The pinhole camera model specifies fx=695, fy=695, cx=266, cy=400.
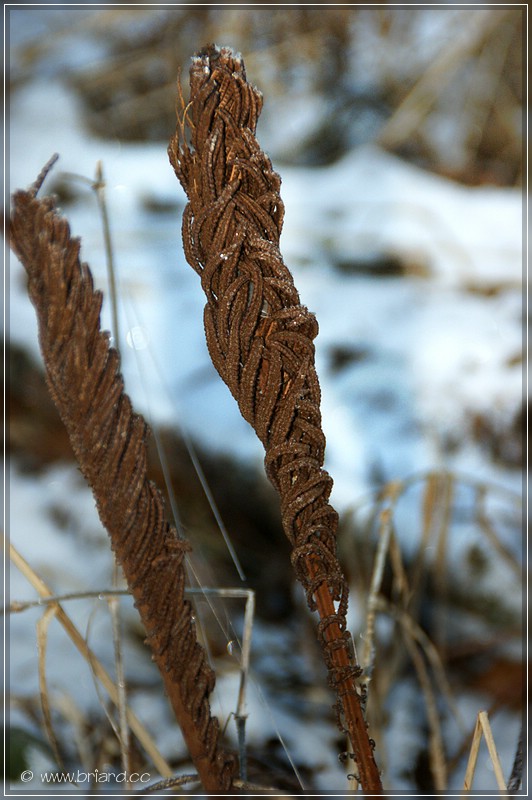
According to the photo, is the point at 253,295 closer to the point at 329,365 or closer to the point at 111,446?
the point at 111,446

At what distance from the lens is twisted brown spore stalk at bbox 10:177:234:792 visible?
1.02ft

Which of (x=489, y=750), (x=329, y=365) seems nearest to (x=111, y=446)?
(x=489, y=750)

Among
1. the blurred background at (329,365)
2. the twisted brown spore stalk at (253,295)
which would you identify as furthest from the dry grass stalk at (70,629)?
the twisted brown spore stalk at (253,295)

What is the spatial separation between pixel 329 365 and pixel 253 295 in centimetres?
70

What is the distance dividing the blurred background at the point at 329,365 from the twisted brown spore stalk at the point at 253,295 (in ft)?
0.51

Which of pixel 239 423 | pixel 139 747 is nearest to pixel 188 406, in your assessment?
pixel 239 423

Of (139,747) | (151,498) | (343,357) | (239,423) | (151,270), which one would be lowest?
(139,747)

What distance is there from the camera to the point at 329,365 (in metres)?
0.98

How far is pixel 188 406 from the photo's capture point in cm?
90

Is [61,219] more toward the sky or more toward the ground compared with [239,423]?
more toward the ground

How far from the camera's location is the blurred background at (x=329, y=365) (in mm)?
646

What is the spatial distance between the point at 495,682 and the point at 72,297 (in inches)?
24.0

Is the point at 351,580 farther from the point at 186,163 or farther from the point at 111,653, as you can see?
the point at 186,163

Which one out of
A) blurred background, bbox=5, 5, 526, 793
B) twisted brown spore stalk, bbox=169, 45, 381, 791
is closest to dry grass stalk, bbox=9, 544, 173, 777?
blurred background, bbox=5, 5, 526, 793
